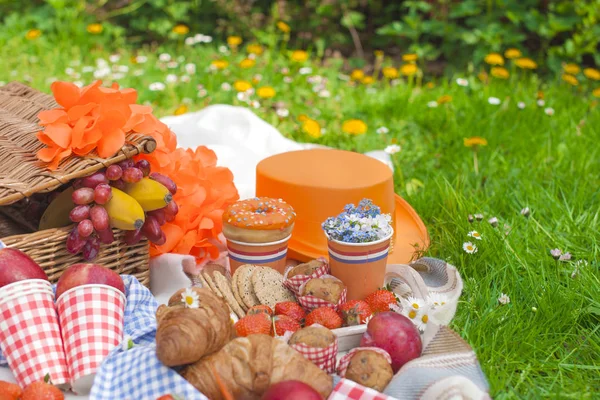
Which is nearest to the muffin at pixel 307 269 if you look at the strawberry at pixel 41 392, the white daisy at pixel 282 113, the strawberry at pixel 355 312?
the strawberry at pixel 355 312

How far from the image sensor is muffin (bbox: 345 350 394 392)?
4.39 feet

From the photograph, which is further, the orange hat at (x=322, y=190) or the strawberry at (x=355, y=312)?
the orange hat at (x=322, y=190)

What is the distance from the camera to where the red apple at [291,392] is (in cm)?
118

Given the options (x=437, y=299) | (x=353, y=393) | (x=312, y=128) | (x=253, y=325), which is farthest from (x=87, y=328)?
→ (x=312, y=128)

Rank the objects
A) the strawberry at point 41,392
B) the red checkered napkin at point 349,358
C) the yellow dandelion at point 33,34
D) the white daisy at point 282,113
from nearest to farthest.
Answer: the strawberry at point 41,392 < the red checkered napkin at point 349,358 < the white daisy at point 282,113 < the yellow dandelion at point 33,34

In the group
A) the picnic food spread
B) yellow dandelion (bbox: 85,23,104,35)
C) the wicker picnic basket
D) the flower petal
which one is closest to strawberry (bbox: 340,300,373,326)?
the picnic food spread

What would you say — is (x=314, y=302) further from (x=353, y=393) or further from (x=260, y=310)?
(x=353, y=393)

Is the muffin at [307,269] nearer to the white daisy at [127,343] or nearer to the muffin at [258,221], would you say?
the muffin at [258,221]

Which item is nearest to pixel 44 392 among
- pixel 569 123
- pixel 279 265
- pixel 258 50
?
pixel 279 265

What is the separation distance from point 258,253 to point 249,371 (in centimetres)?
53

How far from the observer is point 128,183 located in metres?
1.72

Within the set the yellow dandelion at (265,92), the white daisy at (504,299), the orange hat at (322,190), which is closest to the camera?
the white daisy at (504,299)

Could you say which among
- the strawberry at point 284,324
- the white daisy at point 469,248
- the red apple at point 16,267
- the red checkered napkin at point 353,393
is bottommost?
the white daisy at point 469,248

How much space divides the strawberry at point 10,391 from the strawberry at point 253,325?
44 centimetres
